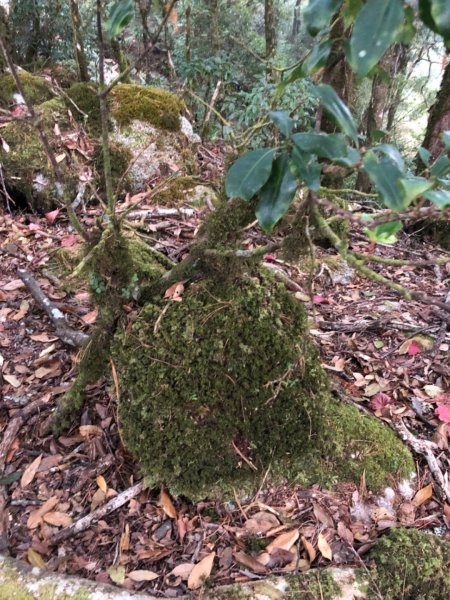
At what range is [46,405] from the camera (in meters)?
2.17

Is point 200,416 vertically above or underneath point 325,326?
underneath

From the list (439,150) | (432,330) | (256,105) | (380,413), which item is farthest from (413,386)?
(256,105)

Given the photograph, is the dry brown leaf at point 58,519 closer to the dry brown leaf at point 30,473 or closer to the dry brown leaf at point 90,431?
the dry brown leaf at point 30,473

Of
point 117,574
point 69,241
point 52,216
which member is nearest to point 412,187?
point 117,574

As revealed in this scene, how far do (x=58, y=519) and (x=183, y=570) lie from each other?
55 centimetres

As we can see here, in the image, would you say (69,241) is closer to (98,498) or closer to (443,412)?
(98,498)

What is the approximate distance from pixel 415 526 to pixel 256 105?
186 inches

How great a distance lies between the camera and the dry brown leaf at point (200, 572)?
60.1 inches

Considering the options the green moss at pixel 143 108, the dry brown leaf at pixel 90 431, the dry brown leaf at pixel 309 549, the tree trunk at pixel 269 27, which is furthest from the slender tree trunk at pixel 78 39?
the dry brown leaf at pixel 309 549

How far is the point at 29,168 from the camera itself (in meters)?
3.39

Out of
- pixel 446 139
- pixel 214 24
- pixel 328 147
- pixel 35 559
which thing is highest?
pixel 214 24

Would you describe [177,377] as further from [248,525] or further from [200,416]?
[248,525]

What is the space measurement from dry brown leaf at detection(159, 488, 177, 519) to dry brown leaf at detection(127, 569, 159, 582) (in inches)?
8.3

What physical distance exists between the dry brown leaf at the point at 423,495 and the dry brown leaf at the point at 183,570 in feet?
3.07
